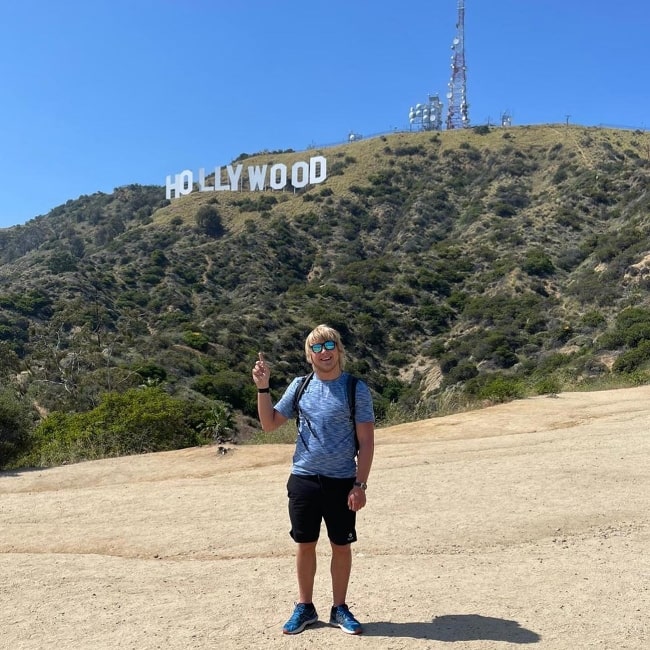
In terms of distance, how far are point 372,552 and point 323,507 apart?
212 centimetres

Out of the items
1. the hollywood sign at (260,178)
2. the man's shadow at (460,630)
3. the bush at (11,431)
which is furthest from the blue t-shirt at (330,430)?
the hollywood sign at (260,178)

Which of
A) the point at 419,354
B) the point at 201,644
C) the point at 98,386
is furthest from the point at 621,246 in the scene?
the point at 201,644

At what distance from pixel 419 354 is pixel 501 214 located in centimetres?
2167

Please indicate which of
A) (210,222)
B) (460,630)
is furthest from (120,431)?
(210,222)

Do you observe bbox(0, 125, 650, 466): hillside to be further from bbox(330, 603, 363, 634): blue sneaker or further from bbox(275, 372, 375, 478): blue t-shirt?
bbox(275, 372, 375, 478): blue t-shirt

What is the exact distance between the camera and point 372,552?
586 centimetres

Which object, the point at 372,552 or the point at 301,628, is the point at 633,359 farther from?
the point at 301,628

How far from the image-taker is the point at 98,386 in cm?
2583

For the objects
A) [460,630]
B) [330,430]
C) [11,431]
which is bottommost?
[460,630]

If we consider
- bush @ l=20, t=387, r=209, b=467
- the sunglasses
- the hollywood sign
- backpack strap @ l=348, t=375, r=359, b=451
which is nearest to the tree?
the hollywood sign

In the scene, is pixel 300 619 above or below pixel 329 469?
below

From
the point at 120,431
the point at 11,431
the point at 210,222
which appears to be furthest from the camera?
the point at 210,222

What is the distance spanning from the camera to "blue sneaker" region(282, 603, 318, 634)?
406 centimetres

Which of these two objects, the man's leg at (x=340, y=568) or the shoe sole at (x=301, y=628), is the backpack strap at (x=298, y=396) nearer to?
the man's leg at (x=340, y=568)
